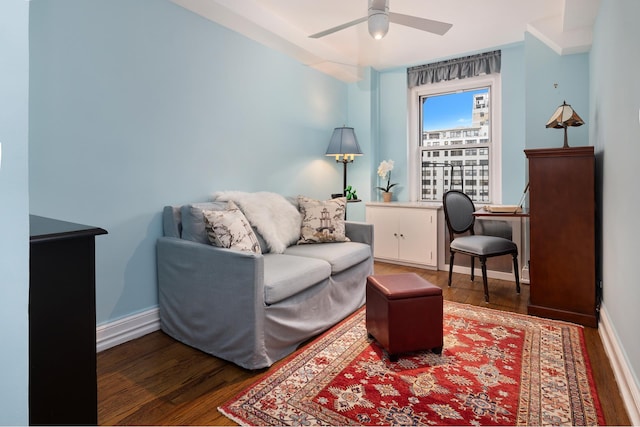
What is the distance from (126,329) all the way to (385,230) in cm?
304

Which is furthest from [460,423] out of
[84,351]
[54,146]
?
[54,146]

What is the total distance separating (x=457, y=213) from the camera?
387cm

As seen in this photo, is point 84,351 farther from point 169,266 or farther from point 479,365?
point 479,365

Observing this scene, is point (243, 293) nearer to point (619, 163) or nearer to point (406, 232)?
point (619, 163)

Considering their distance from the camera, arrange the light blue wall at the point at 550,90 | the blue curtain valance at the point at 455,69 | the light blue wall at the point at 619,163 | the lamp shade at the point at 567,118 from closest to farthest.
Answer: the light blue wall at the point at 619,163
the lamp shade at the point at 567,118
the light blue wall at the point at 550,90
the blue curtain valance at the point at 455,69

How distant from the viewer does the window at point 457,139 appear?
434cm

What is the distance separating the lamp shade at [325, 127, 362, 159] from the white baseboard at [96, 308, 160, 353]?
2.52 meters

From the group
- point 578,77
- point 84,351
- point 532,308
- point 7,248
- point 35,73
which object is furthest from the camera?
point 578,77

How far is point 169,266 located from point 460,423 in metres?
1.96

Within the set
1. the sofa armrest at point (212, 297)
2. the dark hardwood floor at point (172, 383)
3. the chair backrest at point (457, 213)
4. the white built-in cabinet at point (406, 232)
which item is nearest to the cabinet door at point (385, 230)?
the white built-in cabinet at point (406, 232)

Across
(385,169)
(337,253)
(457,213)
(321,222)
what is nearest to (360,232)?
(321,222)

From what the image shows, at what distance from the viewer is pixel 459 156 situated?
4609 millimetres

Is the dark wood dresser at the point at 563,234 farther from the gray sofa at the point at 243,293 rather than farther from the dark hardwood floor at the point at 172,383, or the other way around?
the gray sofa at the point at 243,293

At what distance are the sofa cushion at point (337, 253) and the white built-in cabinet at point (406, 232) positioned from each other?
110 centimetres
